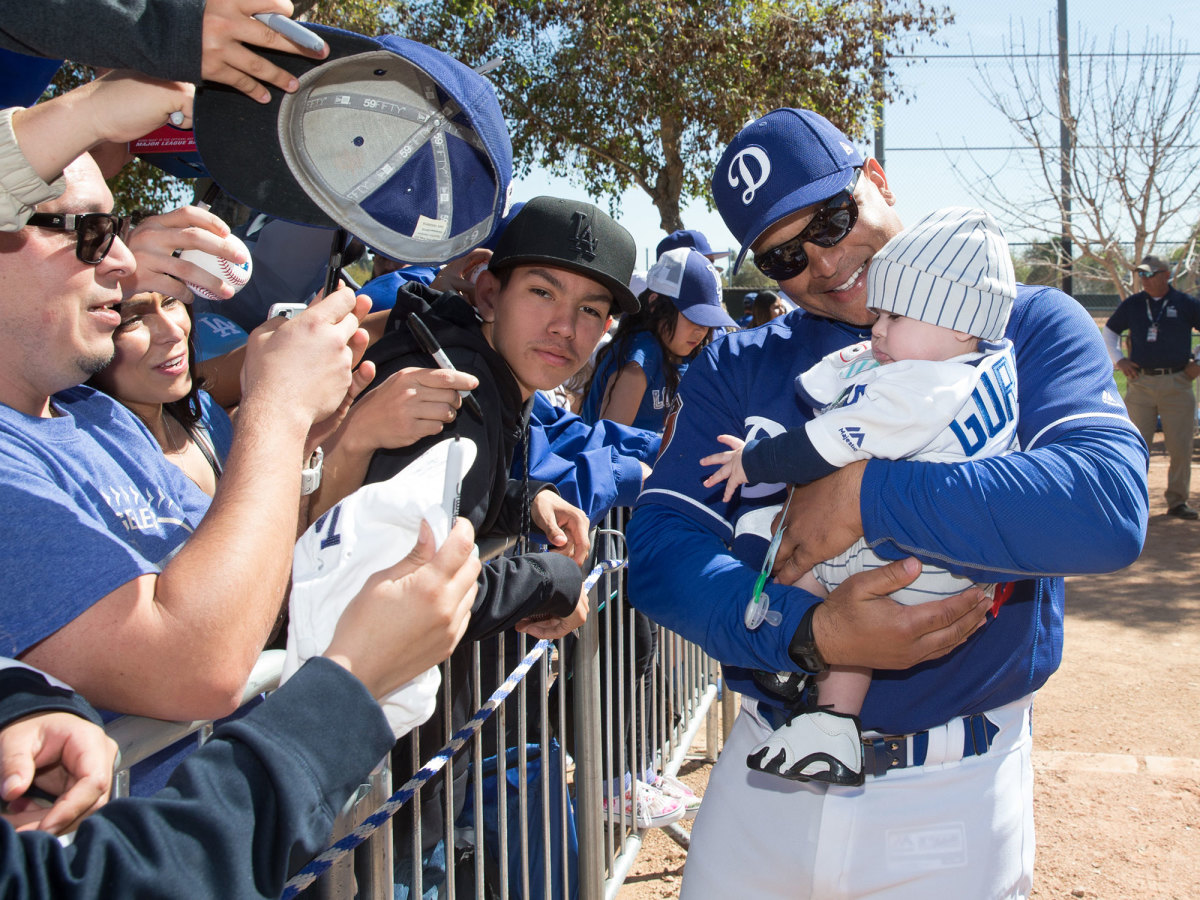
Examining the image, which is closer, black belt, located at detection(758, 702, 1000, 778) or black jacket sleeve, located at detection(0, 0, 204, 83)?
black jacket sleeve, located at detection(0, 0, 204, 83)

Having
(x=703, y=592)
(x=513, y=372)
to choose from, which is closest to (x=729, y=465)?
(x=703, y=592)

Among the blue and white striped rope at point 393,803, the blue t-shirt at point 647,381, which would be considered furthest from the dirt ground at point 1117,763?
the blue and white striped rope at point 393,803

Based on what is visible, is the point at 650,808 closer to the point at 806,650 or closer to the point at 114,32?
the point at 806,650

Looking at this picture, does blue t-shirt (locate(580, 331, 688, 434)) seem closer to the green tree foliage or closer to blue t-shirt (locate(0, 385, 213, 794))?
blue t-shirt (locate(0, 385, 213, 794))

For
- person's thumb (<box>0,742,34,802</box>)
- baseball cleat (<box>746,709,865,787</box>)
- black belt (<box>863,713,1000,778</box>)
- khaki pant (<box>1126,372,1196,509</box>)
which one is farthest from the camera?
khaki pant (<box>1126,372,1196,509</box>)

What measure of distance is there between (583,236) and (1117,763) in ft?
12.9

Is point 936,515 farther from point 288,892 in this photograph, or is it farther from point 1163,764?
point 1163,764

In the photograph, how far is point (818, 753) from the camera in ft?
6.38

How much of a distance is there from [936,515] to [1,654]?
153 centimetres

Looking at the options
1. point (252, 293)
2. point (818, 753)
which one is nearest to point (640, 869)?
point (818, 753)

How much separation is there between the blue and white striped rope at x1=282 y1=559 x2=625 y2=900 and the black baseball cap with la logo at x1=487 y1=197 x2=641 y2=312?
1.05 metres

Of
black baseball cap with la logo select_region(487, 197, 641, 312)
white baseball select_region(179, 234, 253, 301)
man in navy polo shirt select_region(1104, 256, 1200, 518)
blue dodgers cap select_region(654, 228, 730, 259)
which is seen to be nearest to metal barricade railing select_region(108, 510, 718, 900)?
white baseball select_region(179, 234, 253, 301)

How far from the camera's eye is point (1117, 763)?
4.80m

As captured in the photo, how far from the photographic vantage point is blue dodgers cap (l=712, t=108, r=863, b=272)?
2191 millimetres
